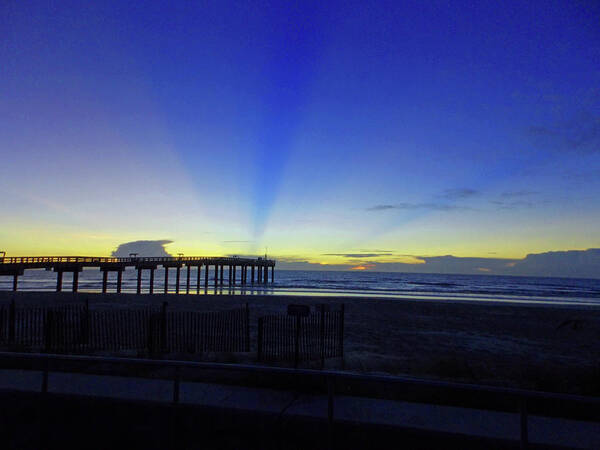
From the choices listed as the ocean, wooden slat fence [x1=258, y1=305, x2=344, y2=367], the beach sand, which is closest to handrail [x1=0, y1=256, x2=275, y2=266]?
the ocean

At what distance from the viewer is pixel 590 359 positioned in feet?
41.3

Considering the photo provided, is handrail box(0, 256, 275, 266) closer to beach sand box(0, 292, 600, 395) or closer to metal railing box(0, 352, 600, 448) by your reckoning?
beach sand box(0, 292, 600, 395)

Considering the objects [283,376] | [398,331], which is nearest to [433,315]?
[398,331]

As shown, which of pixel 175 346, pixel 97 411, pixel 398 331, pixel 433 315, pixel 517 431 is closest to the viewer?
pixel 517 431

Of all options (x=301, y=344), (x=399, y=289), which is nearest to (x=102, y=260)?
(x=301, y=344)

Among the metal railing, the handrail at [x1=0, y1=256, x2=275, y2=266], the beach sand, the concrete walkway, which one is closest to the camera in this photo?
the concrete walkway

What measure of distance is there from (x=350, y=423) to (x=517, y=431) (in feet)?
8.42

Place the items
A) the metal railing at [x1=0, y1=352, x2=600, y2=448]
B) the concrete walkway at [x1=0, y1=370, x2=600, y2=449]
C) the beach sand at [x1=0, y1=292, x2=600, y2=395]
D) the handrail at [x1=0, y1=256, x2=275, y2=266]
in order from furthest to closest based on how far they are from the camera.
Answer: the handrail at [x1=0, y1=256, x2=275, y2=266], the beach sand at [x1=0, y1=292, x2=600, y2=395], the metal railing at [x1=0, y1=352, x2=600, y2=448], the concrete walkway at [x1=0, y1=370, x2=600, y2=449]

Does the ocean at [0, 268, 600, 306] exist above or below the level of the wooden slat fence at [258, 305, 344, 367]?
below

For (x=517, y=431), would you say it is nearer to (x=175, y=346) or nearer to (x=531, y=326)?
(x=175, y=346)

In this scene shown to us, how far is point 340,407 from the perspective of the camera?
657 centimetres

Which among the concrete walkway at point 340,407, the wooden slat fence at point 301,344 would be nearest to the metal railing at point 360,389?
the concrete walkway at point 340,407

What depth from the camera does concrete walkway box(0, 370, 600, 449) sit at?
569 cm

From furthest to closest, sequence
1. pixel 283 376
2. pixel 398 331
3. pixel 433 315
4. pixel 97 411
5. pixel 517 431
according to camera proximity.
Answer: pixel 433 315, pixel 398 331, pixel 283 376, pixel 97 411, pixel 517 431
